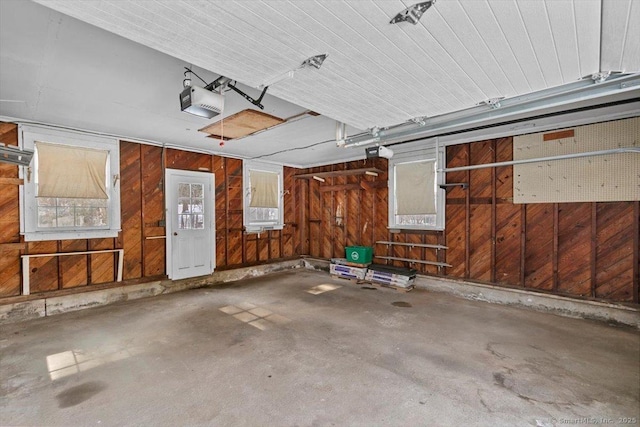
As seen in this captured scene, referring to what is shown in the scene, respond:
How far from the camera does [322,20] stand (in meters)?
1.64

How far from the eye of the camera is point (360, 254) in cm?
607

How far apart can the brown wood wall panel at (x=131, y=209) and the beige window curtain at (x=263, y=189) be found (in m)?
2.31

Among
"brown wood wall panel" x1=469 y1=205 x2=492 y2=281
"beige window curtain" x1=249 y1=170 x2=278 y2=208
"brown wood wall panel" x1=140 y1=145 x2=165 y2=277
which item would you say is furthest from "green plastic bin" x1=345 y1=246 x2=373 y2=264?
"brown wood wall panel" x1=140 y1=145 x2=165 y2=277

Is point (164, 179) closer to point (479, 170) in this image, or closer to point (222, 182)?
point (222, 182)

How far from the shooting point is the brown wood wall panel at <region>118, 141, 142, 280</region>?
4.91 meters

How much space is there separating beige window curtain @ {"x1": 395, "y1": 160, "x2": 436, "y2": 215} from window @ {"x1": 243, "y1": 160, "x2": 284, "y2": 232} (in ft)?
9.93

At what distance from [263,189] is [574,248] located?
590 cm

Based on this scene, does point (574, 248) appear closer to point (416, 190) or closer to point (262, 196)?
point (416, 190)

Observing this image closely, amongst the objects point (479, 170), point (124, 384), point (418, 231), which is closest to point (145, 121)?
point (124, 384)

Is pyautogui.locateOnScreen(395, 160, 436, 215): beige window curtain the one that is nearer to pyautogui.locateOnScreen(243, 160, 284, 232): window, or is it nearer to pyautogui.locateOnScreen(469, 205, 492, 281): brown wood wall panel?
pyautogui.locateOnScreen(469, 205, 492, 281): brown wood wall panel

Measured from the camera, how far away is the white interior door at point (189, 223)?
544 centimetres

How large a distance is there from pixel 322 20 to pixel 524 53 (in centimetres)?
142

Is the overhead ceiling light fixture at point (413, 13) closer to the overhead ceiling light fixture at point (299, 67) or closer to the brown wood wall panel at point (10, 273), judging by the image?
the overhead ceiling light fixture at point (299, 67)

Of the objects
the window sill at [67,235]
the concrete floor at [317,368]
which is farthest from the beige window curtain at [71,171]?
the concrete floor at [317,368]
